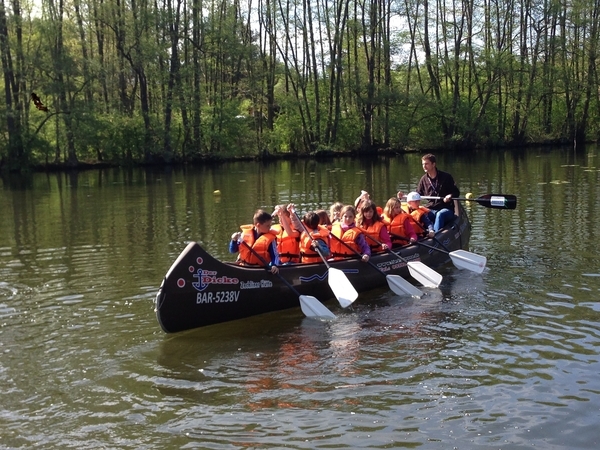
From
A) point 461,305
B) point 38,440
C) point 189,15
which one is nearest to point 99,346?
point 38,440

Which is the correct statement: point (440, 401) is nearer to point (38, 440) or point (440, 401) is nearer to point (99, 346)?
point (38, 440)

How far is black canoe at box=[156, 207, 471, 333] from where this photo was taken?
762cm

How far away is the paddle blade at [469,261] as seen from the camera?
10320mm

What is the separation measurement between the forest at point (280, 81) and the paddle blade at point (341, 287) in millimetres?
27855

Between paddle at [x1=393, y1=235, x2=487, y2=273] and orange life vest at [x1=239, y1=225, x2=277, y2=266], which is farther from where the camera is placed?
paddle at [x1=393, y1=235, x2=487, y2=273]

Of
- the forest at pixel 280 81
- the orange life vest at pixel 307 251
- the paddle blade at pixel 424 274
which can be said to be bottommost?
the paddle blade at pixel 424 274

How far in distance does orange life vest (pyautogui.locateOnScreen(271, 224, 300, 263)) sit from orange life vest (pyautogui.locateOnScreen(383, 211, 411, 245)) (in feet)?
7.08

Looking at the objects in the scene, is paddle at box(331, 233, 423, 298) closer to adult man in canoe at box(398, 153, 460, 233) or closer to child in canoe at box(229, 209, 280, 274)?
child in canoe at box(229, 209, 280, 274)

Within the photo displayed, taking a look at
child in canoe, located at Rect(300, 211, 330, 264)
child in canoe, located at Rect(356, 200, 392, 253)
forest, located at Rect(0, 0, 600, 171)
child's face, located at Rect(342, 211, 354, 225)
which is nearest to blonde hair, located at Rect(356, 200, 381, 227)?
child in canoe, located at Rect(356, 200, 392, 253)

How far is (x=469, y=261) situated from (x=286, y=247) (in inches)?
114

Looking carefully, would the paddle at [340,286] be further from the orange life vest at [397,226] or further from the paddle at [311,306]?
the orange life vest at [397,226]

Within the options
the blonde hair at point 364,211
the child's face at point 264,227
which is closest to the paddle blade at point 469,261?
the blonde hair at point 364,211

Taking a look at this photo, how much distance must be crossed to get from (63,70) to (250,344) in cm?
2893

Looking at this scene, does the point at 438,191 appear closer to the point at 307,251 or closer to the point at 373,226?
the point at 373,226
